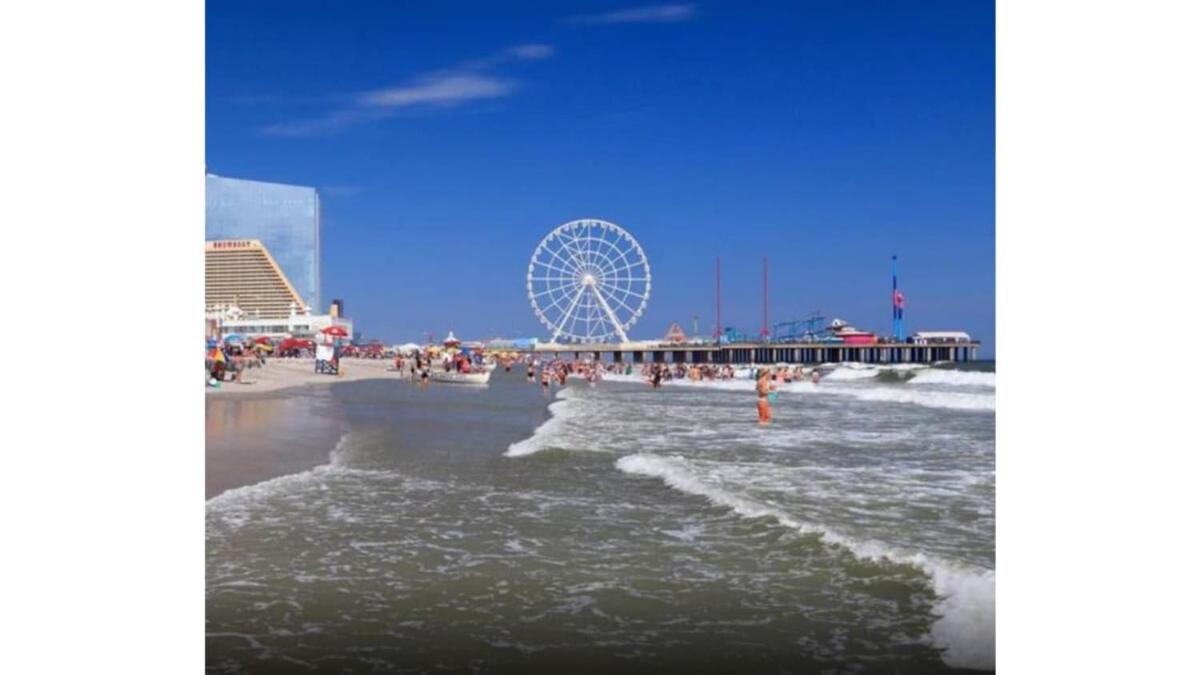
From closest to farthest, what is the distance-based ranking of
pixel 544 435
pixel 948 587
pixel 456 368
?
pixel 948 587 < pixel 544 435 < pixel 456 368

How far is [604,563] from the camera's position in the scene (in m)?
3.53

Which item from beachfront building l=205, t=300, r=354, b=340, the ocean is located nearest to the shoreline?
beachfront building l=205, t=300, r=354, b=340

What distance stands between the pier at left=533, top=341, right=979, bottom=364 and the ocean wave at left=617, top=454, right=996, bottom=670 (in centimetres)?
2784

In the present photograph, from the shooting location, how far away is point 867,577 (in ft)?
11.1

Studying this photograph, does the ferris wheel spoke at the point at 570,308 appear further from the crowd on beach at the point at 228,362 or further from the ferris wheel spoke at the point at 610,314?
the crowd on beach at the point at 228,362

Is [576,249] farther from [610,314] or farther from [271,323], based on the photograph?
[271,323]

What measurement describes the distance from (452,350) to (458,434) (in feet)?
75.0

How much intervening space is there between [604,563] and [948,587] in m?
1.08

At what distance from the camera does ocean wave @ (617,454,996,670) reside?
106 inches

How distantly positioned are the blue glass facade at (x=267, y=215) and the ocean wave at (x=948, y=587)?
8896 mm

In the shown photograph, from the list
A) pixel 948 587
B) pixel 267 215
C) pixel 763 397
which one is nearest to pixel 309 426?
pixel 763 397
